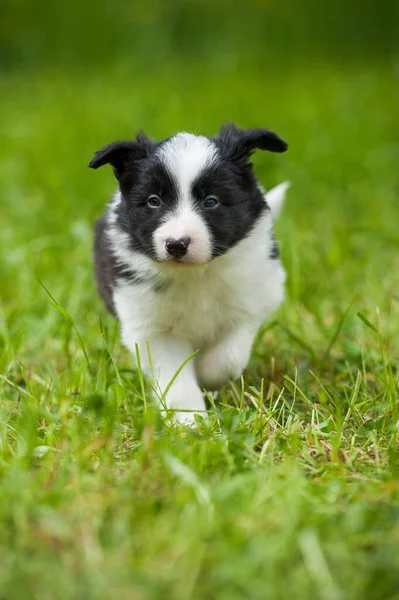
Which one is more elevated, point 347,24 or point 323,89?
point 347,24

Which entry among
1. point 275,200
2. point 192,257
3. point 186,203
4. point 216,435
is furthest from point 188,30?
point 216,435

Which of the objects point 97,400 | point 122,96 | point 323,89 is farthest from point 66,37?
point 97,400

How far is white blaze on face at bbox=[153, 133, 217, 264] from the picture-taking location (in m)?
3.25

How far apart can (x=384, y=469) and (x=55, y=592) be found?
1226 mm

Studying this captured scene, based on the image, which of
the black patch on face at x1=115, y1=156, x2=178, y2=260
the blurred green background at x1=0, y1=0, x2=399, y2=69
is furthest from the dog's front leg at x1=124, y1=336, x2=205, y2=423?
the blurred green background at x1=0, y1=0, x2=399, y2=69

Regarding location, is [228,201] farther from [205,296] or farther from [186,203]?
[205,296]

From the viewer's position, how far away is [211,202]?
136 inches

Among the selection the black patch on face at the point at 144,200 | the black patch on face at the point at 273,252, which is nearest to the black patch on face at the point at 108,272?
the black patch on face at the point at 144,200

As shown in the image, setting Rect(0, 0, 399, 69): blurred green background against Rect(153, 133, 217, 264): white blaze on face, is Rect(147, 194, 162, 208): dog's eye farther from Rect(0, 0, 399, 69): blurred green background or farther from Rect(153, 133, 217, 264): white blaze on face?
Rect(0, 0, 399, 69): blurred green background

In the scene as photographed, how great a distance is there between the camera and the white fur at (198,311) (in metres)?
3.62

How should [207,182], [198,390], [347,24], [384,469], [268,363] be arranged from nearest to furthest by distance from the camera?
1. [384,469]
2. [207,182]
3. [198,390]
4. [268,363]
5. [347,24]

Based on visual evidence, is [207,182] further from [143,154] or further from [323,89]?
[323,89]

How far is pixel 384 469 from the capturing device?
2869 mm

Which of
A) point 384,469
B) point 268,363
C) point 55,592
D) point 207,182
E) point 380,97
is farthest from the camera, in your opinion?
point 380,97
